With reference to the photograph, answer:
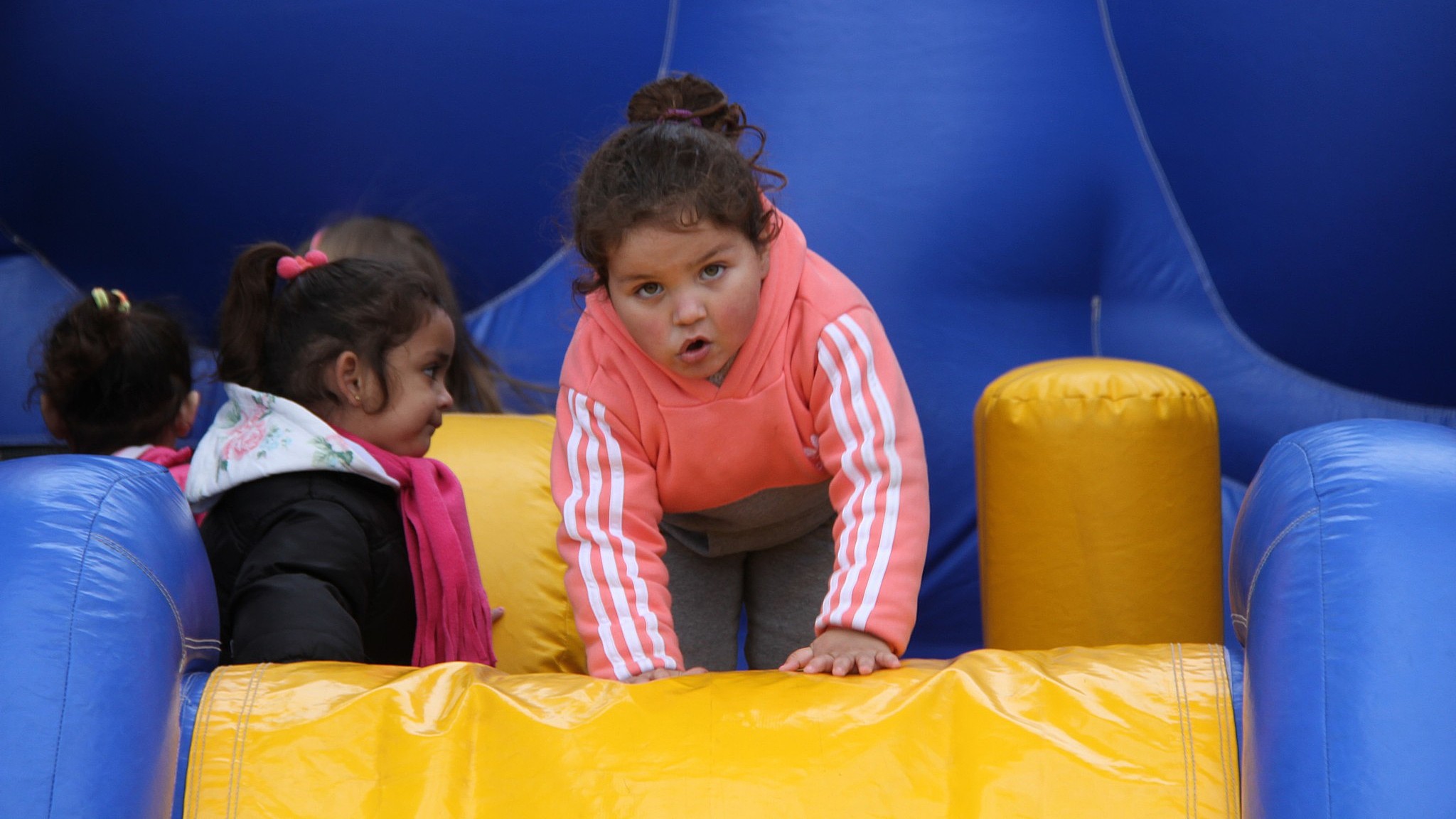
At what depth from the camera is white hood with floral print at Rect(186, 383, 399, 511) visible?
1184mm

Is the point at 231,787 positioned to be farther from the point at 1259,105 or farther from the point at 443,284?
the point at 1259,105

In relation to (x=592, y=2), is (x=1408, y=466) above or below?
below

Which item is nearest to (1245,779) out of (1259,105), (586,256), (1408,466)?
(1408,466)

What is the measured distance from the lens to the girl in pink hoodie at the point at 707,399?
3.38 feet

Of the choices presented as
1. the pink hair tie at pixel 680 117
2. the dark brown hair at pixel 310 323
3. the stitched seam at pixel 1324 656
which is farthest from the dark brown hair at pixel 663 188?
the stitched seam at pixel 1324 656

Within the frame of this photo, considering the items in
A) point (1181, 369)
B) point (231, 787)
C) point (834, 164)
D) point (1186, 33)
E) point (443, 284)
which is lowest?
point (231, 787)

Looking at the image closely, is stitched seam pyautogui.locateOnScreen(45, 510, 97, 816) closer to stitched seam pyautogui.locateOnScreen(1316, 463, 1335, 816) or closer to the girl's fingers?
the girl's fingers

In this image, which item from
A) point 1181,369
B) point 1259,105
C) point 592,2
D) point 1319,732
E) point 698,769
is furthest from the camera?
point 592,2

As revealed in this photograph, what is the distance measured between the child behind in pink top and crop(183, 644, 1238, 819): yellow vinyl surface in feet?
2.12

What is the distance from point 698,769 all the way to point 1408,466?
0.48 meters

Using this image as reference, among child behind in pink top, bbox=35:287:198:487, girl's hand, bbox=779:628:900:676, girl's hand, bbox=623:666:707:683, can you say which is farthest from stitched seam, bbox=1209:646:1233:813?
child behind in pink top, bbox=35:287:198:487

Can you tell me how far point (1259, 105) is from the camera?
149cm

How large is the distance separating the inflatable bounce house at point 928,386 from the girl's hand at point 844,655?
33mm

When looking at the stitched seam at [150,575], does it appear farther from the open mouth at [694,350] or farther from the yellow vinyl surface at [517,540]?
the yellow vinyl surface at [517,540]
